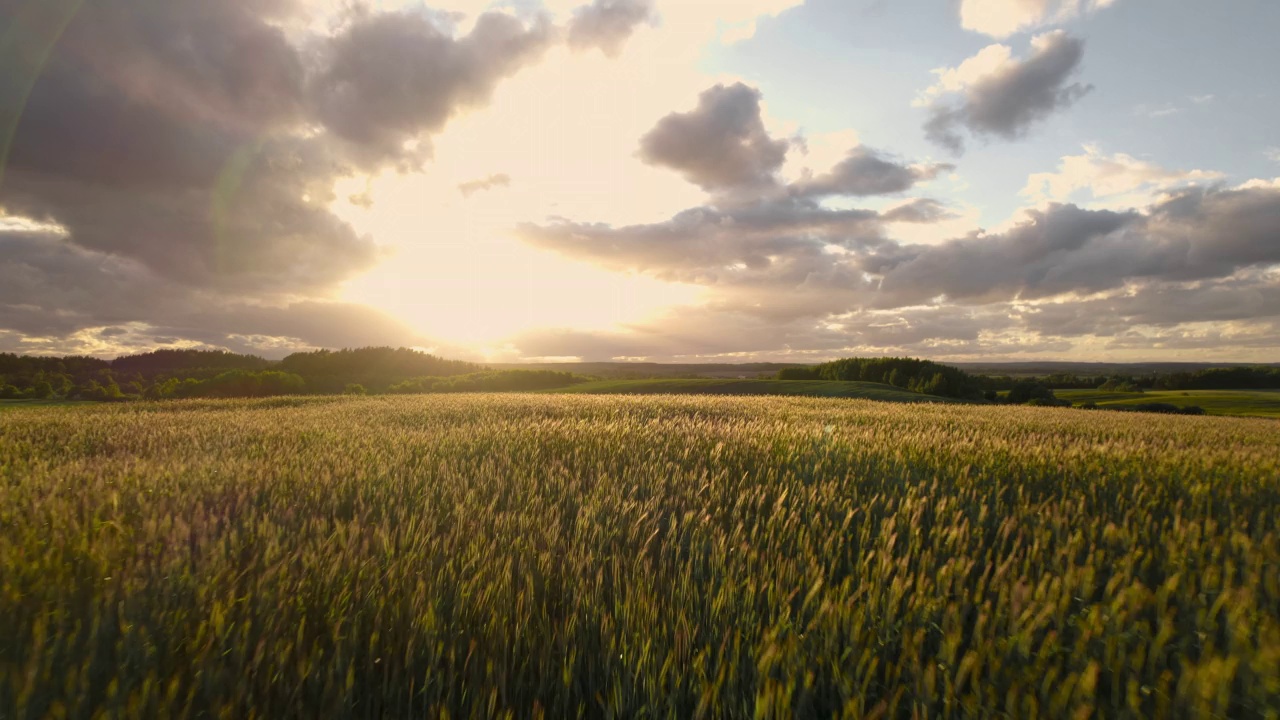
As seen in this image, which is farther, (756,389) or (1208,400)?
(1208,400)

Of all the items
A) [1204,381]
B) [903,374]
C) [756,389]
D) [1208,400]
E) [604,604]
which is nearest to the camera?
[604,604]

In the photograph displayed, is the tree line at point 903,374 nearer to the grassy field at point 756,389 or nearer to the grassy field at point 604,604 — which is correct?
the grassy field at point 756,389

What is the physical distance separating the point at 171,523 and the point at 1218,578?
4564 millimetres

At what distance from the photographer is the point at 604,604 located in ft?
6.03

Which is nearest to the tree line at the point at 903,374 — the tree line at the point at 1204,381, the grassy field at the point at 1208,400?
the tree line at the point at 1204,381

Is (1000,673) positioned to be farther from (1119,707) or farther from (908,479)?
(908,479)

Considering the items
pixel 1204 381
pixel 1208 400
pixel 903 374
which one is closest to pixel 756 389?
pixel 903 374

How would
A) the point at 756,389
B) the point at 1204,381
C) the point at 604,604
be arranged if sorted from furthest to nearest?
the point at 1204,381 → the point at 756,389 → the point at 604,604

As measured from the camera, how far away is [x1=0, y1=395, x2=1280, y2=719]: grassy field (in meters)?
1.38

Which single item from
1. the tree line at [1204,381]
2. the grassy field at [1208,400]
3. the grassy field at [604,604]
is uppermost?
the grassy field at [604,604]

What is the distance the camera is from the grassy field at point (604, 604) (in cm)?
138

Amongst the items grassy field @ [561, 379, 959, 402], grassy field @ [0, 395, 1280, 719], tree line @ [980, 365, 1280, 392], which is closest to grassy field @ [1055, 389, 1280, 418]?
tree line @ [980, 365, 1280, 392]

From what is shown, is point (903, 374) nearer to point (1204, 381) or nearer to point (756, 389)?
point (756, 389)

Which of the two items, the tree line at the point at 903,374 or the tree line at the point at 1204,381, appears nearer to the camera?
the tree line at the point at 903,374
